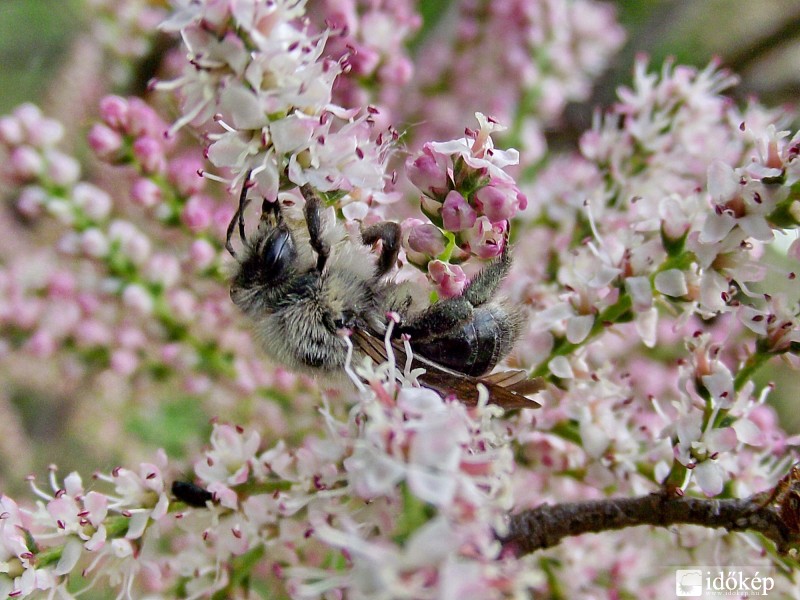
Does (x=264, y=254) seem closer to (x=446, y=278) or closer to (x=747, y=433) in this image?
(x=446, y=278)

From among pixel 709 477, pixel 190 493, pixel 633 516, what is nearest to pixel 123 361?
pixel 190 493

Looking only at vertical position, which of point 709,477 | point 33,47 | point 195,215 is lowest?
point 709,477

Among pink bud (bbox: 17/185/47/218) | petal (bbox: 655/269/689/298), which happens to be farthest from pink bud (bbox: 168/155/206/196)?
petal (bbox: 655/269/689/298)

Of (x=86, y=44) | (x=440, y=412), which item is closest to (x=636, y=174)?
(x=440, y=412)

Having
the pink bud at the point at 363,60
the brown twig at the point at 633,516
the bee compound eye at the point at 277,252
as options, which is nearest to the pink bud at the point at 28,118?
the pink bud at the point at 363,60

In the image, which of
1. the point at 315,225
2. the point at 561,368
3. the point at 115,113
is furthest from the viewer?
the point at 115,113

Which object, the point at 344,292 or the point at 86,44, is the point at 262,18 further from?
the point at 86,44

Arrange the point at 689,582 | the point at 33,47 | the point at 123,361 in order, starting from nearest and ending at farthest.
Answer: the point at 689,582
the point at 123,361
the point at 33,47
